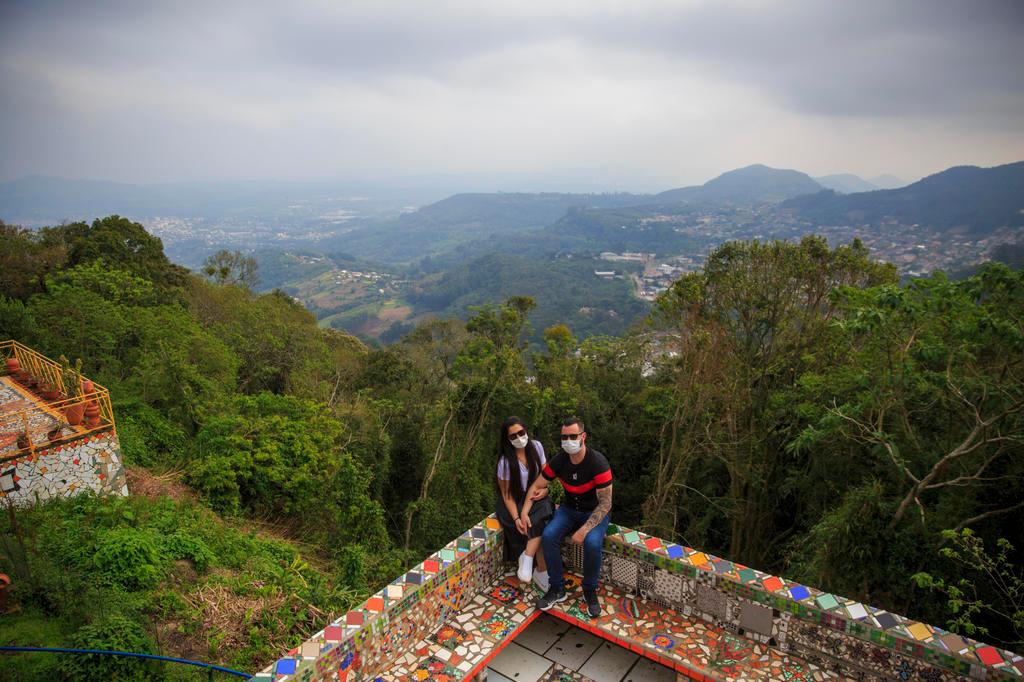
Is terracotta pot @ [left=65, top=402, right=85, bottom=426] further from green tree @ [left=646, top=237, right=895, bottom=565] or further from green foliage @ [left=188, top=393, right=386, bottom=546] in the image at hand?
green tree @ [left=646, top=237, right=895, bottom=565]

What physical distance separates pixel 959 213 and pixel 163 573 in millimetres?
99857

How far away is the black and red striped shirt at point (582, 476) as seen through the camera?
457cm

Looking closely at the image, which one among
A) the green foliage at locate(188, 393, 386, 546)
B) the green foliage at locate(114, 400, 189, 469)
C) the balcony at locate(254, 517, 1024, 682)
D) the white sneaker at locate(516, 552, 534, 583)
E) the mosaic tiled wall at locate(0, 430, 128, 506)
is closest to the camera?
the balcony at locate(254, 517, 1024, 682)

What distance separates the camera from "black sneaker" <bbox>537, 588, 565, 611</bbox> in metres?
4.61

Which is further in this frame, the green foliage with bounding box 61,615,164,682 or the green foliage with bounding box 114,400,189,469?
the green foliage with bounding box 114,400,189,469

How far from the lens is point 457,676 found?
399 centimetres

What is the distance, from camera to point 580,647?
4.60m

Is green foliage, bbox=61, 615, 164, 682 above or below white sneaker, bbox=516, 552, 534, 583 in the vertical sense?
below

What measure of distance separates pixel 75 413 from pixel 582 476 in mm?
6311

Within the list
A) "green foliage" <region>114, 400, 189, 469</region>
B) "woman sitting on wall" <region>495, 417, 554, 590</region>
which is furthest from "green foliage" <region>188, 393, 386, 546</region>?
"woman sitting on wall" <region>495, 417, 554, 590</region>

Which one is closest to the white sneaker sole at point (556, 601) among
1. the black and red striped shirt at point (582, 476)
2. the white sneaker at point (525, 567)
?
the white sneaker at point (525, 567)

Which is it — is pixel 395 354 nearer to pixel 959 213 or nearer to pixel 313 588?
→ pixel 313 588

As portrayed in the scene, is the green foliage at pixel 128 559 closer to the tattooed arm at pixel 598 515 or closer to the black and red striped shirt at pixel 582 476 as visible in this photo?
the black and red striped shirt at pixel 582 476

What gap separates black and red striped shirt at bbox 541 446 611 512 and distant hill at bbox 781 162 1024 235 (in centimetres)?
6968
